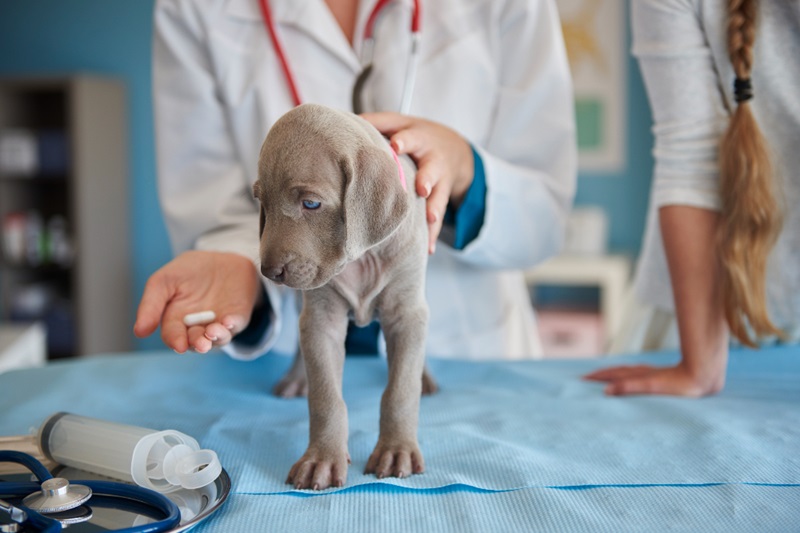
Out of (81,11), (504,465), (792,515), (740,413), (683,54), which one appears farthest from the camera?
(81,11)

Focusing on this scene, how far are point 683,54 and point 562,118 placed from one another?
29 centimetres

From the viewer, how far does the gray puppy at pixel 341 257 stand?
660mm

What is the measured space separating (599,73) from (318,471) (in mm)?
3197

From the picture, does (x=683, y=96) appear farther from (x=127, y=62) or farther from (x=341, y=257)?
(x=127, y=62)

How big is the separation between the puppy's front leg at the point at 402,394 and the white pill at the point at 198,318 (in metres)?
0.20

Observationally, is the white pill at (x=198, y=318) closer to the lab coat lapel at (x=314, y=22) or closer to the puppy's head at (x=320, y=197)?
the puppy's head at (x=320, y=197)

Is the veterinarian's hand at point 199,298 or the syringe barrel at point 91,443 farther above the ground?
the veterinarian's hand at point 199,298

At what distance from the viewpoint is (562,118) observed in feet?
4.21

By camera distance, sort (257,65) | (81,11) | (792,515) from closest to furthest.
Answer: (792,515) < (257,65) < (81,11)

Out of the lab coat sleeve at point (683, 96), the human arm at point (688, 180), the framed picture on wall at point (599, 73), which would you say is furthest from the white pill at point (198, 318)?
the framed picture on wall at point (599, 73)

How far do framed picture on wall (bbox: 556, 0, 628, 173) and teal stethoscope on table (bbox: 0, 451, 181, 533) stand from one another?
127 inches

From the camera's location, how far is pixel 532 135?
131 centimetres

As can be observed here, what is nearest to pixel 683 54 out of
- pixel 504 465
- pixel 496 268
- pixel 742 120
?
pixel 742 120

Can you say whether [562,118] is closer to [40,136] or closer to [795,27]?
[795,27]
